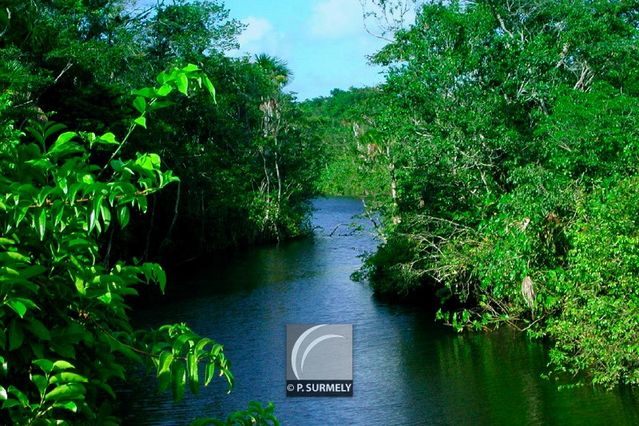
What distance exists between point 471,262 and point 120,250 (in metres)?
13.5

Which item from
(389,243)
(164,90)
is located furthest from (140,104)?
(389,243)

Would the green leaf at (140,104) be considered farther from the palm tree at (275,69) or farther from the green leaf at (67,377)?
the palm tree at (275,69)

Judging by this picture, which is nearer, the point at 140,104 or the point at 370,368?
the point at 140,104

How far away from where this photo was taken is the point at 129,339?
2.76 metres

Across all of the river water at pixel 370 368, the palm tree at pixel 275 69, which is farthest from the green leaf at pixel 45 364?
the palm tree at pixel 275 69

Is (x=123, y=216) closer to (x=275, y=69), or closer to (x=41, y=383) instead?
(x=41, y=383)

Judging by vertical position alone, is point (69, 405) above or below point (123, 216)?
below

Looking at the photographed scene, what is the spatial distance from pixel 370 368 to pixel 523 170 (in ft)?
14.2

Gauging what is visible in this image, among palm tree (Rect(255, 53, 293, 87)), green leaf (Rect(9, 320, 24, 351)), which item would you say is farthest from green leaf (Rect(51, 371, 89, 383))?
palm tree (Rect(255, 53, 293, 87))

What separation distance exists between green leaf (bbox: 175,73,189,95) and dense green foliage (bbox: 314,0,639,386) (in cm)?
1107

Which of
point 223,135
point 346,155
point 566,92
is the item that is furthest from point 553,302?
point 346,155

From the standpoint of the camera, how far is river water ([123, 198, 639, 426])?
12.5 m

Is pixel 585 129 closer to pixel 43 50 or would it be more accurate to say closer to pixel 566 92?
pixel 566 92

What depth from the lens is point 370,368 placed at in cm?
1517
